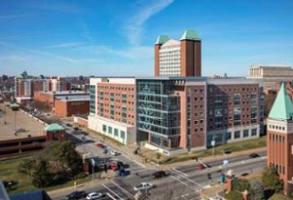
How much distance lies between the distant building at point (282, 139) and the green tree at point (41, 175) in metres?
38.2

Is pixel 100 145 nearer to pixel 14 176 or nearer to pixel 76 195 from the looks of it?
pixel 14 176

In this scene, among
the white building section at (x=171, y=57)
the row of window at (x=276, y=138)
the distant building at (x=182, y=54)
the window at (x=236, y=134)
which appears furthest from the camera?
the white building section at (x=171, y=57)

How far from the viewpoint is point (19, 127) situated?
298 feet

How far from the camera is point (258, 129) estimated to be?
97.4 metres

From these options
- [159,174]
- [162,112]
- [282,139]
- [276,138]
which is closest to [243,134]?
[162,112]

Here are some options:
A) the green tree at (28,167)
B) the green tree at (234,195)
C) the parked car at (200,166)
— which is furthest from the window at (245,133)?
the green tree at (28,167)

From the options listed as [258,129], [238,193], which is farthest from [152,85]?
[238,193]

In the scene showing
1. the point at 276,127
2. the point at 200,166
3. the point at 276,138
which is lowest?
the point at 200,166

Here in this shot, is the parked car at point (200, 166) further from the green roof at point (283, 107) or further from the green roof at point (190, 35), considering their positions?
the green roof at point (190, 35)

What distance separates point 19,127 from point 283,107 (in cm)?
6600

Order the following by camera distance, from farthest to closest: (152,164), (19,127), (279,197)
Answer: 1. (19,127)
2. (152,164)
3. (279,197)

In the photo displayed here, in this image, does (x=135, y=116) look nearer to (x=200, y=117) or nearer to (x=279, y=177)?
(x=200, y=117)

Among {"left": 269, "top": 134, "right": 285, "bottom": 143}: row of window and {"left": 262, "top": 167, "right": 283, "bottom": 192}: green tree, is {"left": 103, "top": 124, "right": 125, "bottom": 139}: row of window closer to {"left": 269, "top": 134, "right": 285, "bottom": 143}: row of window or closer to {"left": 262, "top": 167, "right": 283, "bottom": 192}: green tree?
{"left": 269, "top": 134, "right": 285, "bottom": 143}: row of window

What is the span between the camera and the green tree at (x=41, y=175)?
58.9m
